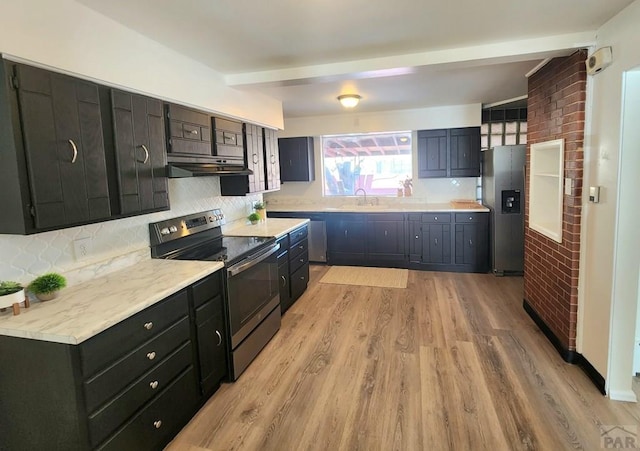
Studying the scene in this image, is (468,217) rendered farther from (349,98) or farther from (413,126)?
(349,98)

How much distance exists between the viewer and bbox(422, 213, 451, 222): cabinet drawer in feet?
17.2

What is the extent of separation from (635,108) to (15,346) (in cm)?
346

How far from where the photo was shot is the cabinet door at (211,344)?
2.36 metres

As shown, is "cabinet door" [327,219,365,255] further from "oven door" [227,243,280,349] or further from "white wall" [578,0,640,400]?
"white wall" [578,0,640,400]

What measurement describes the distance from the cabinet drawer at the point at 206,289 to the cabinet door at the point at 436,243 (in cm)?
360

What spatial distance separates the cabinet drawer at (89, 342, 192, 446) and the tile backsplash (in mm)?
748

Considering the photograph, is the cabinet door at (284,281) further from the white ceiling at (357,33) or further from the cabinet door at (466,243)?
the cabinet door at (466,243)

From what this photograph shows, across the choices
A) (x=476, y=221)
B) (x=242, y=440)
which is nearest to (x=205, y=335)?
(x=242, y=440)

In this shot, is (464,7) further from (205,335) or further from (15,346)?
(15,346)

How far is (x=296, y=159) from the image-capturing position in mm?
6152

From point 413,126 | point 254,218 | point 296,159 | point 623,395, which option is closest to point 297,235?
point 254,218

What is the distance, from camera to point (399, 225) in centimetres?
545

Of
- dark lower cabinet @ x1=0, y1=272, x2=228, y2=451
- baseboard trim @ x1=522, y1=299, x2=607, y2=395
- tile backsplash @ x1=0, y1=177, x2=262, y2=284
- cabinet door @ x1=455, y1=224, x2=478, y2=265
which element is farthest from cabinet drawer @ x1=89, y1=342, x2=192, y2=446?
cabinet door @ x1=455, y1=224, x2=478, y2=265

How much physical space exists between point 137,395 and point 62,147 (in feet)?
4.17
